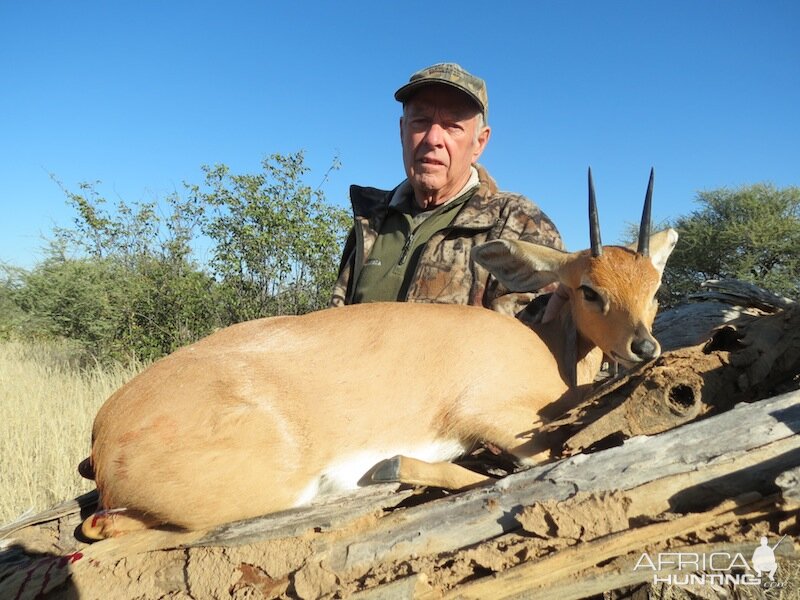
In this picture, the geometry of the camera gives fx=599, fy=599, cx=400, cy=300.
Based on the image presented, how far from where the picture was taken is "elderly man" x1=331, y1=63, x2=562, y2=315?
18.3 feet

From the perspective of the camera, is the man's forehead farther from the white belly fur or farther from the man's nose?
the white belly fur

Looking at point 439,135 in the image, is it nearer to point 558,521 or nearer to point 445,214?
point 445,214

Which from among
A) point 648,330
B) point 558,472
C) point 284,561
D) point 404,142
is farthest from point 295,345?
point 404,142

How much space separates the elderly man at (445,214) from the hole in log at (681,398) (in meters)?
2.59

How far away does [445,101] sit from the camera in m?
5.73

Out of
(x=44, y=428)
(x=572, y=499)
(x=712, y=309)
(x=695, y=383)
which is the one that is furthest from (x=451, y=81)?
(x=44, y=428)

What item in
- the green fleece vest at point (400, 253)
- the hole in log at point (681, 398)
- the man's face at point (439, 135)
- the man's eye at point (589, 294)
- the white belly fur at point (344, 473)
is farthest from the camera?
the green fleece vest at point (400, 253)

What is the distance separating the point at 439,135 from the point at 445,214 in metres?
0.78

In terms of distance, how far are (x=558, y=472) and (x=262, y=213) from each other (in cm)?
959

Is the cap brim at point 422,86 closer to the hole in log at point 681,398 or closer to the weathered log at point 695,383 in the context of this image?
the weathered log at point 695,383

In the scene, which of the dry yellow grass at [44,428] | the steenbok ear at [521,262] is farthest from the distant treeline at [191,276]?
the steenbok ear at [521,262]

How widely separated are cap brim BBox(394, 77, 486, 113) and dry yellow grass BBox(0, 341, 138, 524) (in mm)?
4569

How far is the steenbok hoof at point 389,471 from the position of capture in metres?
3.01
